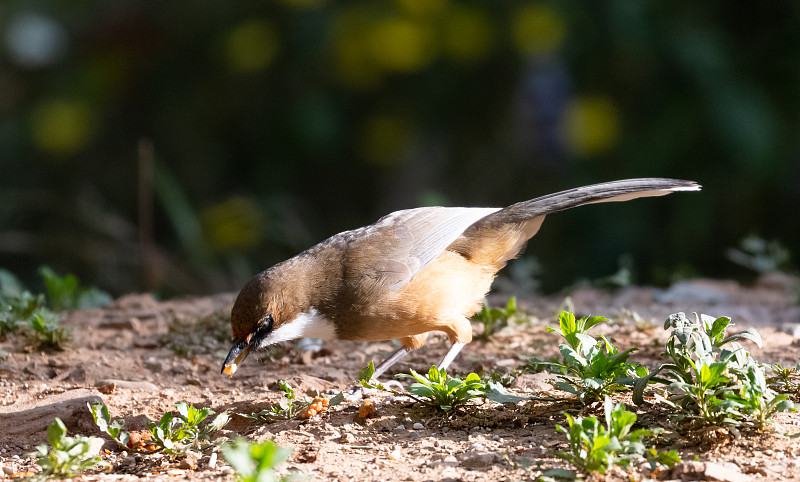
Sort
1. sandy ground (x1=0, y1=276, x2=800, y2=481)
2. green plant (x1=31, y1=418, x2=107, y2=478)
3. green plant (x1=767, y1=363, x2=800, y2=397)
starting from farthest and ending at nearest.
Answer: green plant (x1=767, y1=363, x2=800, y2=397), sandy ground (x1=0, y1=276, x2=800, y2=481), green plant (x1=31, y1=418, x2=107, y2=478)

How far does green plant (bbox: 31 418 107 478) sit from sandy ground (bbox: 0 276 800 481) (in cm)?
23

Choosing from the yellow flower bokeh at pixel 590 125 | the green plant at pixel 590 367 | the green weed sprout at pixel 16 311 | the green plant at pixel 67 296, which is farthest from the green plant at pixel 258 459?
the yellow flower bokeh at pixel 590 125

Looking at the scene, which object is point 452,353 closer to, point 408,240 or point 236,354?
point 408,240

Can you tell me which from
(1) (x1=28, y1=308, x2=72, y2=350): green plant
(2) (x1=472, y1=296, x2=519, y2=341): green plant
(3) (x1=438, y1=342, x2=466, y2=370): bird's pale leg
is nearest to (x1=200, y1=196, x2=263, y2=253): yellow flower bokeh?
(1) (x1=28, y1=308, x2=72, y2=350): green plant

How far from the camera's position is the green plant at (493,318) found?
4711 millimetres

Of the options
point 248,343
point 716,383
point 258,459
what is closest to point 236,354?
point 248,343

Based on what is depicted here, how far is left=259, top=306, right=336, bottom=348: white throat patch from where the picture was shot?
416cm

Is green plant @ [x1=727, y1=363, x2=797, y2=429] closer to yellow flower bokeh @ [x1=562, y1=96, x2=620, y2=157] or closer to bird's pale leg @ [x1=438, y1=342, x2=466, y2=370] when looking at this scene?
bird's pale leg @ [x1=438, y1=342, x2=466, y2=370]

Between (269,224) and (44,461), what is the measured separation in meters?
5.71

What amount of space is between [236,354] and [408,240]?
3.49ft

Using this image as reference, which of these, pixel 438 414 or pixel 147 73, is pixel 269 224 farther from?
pixel 438 414

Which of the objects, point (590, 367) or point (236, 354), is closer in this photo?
point (590, 367)

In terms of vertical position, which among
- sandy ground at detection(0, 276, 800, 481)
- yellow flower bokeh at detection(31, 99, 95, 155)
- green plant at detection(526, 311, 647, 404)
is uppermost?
yellow flower bokeh at detection(31, 99, 95, 155)

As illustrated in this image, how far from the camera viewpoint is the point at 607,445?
2.67 metres
